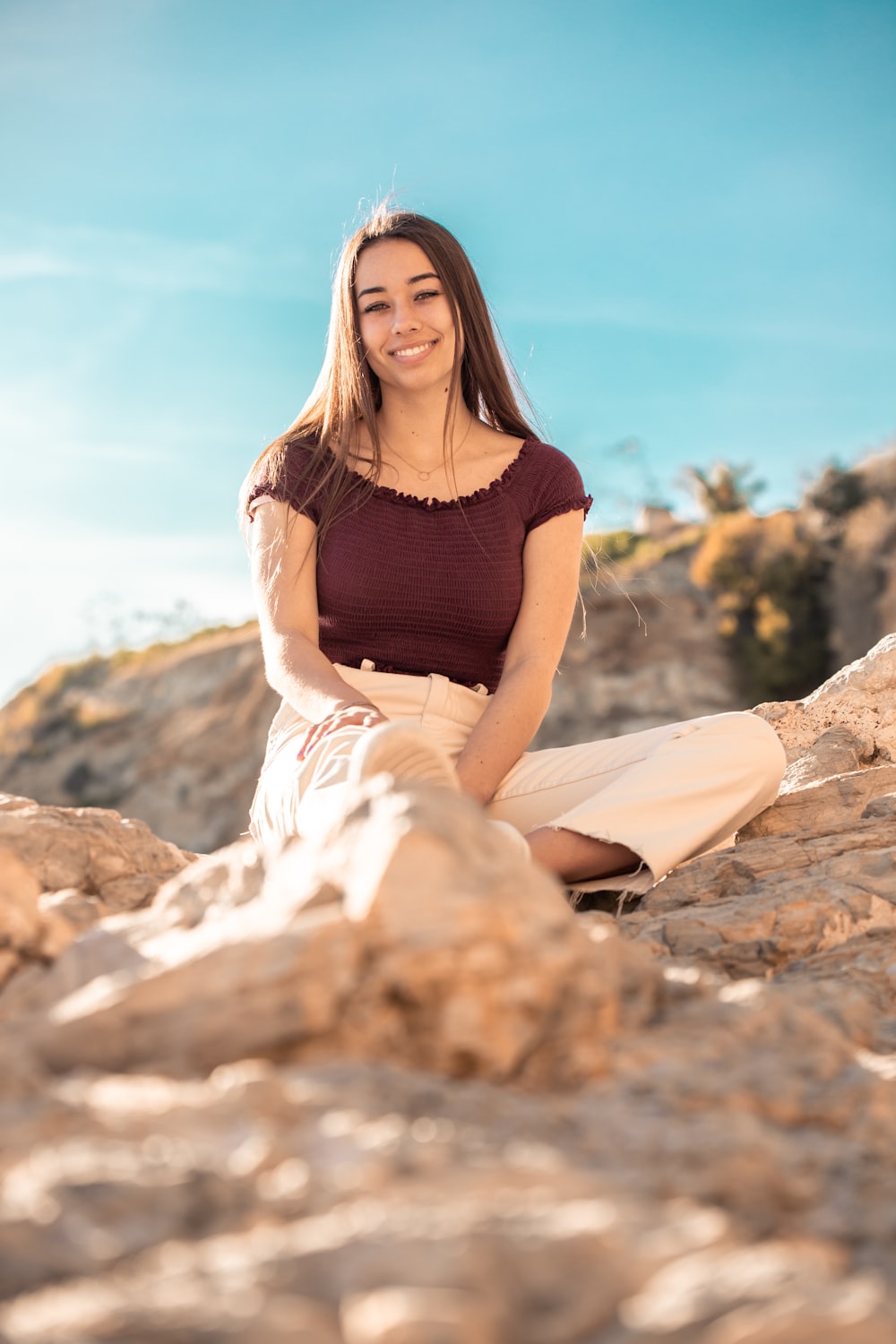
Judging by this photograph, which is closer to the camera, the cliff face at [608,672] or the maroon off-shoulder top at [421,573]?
the maroon off-shoulder top at [421,573]

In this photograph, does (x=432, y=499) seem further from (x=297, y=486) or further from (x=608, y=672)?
(x=608, y=672)

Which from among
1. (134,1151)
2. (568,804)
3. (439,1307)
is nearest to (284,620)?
(568,804)

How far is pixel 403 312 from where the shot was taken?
147 inches

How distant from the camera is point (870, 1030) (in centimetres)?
200

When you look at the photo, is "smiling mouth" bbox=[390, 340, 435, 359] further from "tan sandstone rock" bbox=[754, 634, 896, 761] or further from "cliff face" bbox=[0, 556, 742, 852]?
"cliff face" bbox=[0, 556, 742, 852]

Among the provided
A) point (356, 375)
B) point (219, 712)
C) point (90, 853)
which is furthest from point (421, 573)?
point (219, 712)

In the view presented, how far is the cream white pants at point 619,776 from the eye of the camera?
130 inches

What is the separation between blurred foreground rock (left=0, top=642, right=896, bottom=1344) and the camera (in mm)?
1033

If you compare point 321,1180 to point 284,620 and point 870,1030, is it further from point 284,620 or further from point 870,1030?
point 284,620

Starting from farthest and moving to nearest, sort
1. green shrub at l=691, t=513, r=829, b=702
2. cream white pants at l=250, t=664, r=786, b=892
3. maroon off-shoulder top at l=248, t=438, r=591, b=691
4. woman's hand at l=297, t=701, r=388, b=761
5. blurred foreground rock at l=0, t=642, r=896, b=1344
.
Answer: green shrub at l=691, t=513, r=829, b=702 < maroon off-shoulder top at l=248, t=438, r=591, b=691 < cream white pants at l=250, t=664, r=786, b=892 < woman's hand at l=297, t=701, r=388, b=761 < blurred foreground rock at l=0, t=642, r=896, b=1344

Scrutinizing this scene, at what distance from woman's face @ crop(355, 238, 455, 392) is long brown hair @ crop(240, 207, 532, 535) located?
0.09 ft

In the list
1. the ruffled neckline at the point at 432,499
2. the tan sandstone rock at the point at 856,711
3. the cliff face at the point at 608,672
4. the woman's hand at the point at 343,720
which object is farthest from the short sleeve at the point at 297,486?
the cliff face at the point at 608,672

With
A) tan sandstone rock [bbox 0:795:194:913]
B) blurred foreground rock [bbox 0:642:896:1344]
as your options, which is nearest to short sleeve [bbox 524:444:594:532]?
tan sandstone rock [bbox 0:795:194:913]

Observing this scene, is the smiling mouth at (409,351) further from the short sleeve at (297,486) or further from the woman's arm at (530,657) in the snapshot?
the woman's arm at (530,657)
